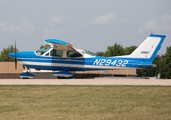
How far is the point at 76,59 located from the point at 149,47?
6667 millimetres

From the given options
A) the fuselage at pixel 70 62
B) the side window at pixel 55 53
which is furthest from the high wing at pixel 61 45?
the fuselage at pixel 70 62

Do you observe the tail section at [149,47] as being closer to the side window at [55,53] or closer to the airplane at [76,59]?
the airplane at [76,59]

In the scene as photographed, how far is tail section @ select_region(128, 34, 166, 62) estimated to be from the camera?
750 inches

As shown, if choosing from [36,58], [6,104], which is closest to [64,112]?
[6,104]

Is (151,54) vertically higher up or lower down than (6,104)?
higher up

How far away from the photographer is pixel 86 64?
63.2ft

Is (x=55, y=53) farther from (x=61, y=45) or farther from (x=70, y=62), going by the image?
(x=70, y=62)

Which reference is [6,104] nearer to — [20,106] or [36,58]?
[20,106]

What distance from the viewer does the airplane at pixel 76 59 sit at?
747 inches

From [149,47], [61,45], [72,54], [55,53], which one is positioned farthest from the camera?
[149,47]

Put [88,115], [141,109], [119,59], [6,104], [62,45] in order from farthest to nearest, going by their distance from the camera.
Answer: [119,59] → [62,45] → [6,104] → [141,109] → [88,115]

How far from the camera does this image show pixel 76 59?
62.7 feet

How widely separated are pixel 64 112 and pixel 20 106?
157 cm

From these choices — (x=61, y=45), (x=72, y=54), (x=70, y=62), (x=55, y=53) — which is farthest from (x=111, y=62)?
(x=55, y=53)
